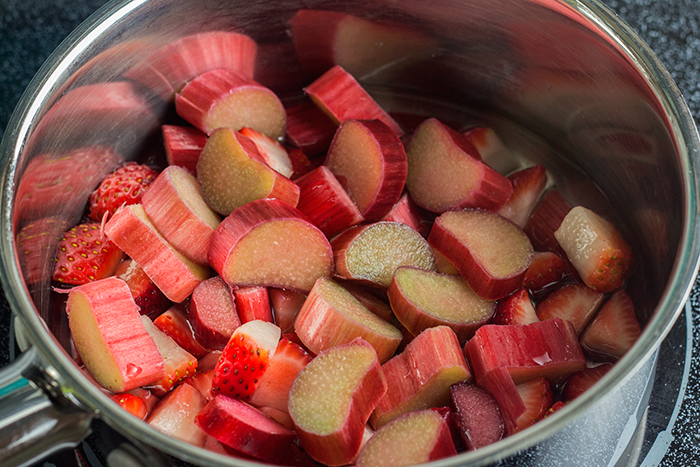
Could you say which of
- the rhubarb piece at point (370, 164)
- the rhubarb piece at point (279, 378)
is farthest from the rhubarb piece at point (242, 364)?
the rhubarb piece at point (370, 164)

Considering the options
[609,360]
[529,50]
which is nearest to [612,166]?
[529,50]

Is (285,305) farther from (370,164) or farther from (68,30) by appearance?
(68,30)

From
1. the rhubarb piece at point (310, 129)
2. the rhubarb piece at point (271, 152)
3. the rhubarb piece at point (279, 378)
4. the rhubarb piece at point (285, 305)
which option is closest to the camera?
the rhubarb piece at point (279, 378)

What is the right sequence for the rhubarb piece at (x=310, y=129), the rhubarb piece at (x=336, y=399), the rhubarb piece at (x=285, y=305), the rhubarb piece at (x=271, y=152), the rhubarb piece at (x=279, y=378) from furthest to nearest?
the rhubarb piece at (x=310, y=129) < the rhubarb piece at (x=271, y=152) < the rhubarb piece at (x=285, y=305) < the rhubarb piece at (x=279, y=378) < the rhubarb piece at (x=336, y=399)

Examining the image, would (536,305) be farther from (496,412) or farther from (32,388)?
(32,388)

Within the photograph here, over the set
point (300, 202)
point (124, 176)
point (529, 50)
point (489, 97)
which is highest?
point (529, 50)

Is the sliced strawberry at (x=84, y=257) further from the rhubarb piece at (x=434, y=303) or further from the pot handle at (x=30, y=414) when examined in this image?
the rhubarb piece at (x=434, y=303)

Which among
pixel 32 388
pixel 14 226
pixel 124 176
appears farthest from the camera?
pixel 124 176
